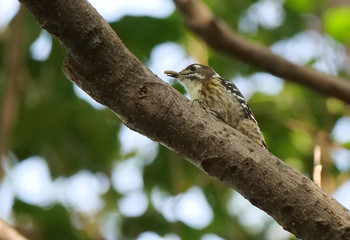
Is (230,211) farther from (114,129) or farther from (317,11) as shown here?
(317,11)

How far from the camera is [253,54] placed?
5.11 meters

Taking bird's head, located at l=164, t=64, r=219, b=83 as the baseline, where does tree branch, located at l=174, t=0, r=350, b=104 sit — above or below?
above

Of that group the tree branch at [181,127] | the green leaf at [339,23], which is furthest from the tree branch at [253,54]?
the tree branch at [181,127]

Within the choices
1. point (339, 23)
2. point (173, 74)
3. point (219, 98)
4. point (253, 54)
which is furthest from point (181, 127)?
point (339, 23)

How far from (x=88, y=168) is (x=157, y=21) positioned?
1.62 meters

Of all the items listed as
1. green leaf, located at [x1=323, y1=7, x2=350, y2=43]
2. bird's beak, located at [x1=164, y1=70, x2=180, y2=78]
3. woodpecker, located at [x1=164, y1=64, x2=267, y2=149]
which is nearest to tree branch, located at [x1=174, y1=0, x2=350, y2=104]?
woodpecker, located at [x1=164, y1=64, x2=267, y2=149]

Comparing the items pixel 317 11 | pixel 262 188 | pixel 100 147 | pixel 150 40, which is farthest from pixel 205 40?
pixel 262 188

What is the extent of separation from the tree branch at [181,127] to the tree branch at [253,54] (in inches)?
91.6

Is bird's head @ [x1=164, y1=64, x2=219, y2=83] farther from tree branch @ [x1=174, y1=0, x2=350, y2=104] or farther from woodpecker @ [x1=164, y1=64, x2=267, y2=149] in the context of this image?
tree branch @ [x1=174, y1=0, x2=350, y2=104]

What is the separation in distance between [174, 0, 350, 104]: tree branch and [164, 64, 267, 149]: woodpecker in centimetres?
28

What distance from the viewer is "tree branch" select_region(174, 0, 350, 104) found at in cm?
503

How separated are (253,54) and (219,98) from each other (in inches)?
31.7

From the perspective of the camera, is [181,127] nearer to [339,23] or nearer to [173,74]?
[173,74]

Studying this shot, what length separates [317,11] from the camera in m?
6.60
